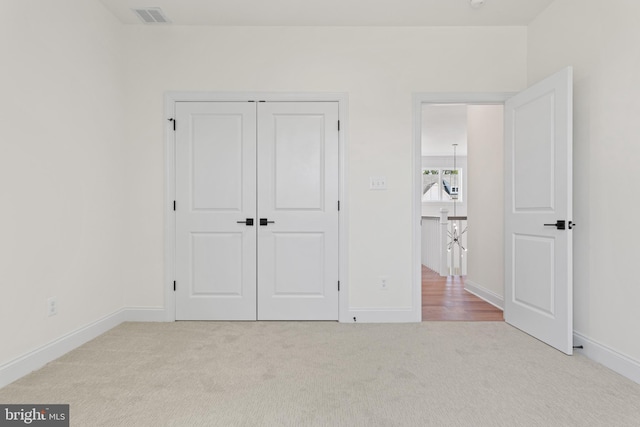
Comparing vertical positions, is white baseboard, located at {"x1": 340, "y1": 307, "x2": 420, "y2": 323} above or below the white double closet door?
below

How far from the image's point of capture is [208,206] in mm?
3445

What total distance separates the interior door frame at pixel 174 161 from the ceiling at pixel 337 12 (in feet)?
2.10

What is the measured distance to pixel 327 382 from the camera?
85.0 inches

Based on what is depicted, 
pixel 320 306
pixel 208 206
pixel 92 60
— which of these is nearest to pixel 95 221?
pixel 208 206

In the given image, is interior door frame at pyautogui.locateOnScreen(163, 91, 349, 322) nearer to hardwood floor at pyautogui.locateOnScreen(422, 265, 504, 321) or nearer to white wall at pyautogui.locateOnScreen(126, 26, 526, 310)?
white wall at pyautogui.locateOnScreen(126, 26, 526, 310)

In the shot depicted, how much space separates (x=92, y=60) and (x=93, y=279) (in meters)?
1.78

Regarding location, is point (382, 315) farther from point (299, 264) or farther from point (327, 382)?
point (327, 382)

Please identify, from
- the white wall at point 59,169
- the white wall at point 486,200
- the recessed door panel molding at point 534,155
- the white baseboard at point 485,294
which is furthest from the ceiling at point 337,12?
the white baseboard at point 485,294

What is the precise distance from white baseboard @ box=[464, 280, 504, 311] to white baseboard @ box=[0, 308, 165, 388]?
343cm

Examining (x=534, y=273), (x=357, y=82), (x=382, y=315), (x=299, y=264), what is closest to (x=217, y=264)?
(x=299, y=264)

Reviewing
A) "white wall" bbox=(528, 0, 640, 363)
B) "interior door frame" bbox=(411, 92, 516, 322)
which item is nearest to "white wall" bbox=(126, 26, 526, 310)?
"interior door frame" bbox=(411, 92, 516, 322)

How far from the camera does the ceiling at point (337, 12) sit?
3041 mm

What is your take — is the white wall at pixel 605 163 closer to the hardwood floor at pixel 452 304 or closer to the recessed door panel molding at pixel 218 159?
the hardwood floor at pixel 452 304

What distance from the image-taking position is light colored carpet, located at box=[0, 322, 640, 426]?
180 cm
